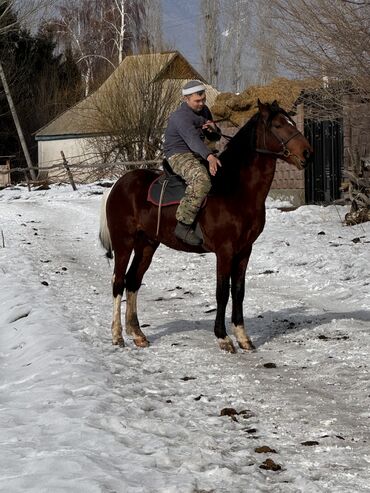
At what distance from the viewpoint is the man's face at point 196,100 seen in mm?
7508

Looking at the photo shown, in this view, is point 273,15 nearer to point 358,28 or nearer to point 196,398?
point 358,28

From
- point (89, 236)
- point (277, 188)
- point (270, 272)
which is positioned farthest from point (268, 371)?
point (277, 188)

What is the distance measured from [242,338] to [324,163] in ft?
50.4

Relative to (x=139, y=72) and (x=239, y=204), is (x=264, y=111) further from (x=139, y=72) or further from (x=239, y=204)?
(x=139, y=72)

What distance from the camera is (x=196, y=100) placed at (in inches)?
296

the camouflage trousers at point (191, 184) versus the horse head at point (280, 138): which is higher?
the horse head at point (280, 138)

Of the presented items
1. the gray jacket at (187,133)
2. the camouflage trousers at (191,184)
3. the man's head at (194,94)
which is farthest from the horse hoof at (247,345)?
the man's head at (194,94)

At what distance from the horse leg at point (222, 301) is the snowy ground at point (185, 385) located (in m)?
0.10

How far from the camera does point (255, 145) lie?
7441 millimetres

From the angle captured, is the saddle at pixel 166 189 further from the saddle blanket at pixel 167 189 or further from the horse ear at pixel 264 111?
the horse ear at pixel 264 111

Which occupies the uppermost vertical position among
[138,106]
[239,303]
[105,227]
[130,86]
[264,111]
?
[130,86]

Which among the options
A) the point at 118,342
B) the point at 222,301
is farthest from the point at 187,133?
the point at 118,342

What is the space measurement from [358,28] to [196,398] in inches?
437

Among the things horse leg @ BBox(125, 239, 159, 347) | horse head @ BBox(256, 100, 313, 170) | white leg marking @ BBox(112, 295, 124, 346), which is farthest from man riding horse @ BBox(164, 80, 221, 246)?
white leg marking @ BBox(112, 295, 124, 346)
